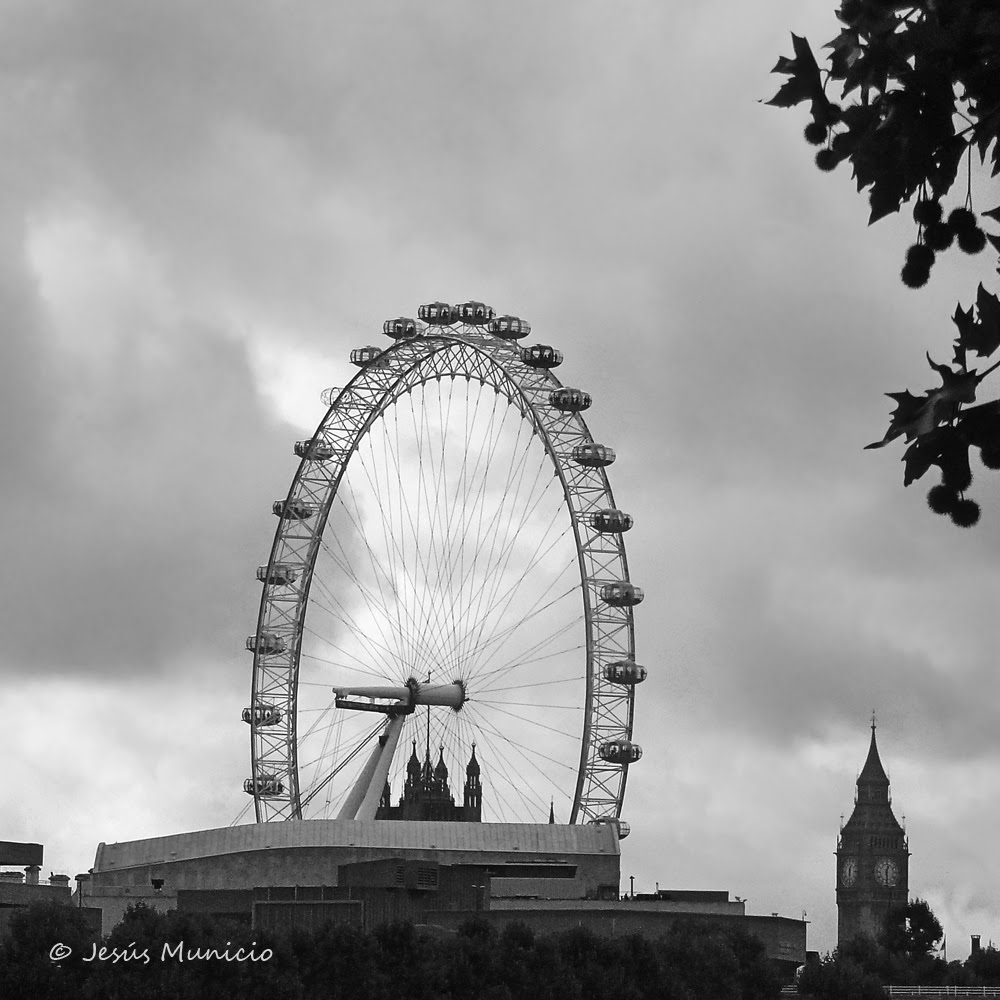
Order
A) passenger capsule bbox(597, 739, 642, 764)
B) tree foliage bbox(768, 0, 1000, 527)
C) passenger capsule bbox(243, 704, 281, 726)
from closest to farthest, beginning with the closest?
tree foliage bbox(768, 0, 1000, 527)
passenger capsule bbox(597, 739, 642, 764)
passenger capsule bbox(243, 704, 281, 726)

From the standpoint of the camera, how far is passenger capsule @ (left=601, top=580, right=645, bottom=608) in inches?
5999

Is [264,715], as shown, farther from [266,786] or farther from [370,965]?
[370,965]

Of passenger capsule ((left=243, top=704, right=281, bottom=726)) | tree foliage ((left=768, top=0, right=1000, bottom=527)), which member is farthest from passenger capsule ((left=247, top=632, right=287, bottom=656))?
tree foliage ((left=768, top=0, right=1000, bottom=527))

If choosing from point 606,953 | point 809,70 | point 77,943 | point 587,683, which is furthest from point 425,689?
point 809,70

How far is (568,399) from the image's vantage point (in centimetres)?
15238

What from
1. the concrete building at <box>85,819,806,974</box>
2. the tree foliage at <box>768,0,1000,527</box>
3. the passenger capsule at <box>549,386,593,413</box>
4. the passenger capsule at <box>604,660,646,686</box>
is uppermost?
the passenger capsule at <box>549,386,593,413</box>

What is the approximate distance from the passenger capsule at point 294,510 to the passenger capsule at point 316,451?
348 cm

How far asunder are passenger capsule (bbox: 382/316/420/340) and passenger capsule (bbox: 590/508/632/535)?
17416 millimetres

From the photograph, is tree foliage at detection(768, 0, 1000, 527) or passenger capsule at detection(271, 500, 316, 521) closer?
tree foliage at detection(768, 0, 1000, 527)

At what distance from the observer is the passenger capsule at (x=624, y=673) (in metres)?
152

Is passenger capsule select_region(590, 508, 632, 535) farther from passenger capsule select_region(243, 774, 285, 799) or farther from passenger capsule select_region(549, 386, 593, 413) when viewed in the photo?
passenger capsule select_region(243, 774, 285, 799)

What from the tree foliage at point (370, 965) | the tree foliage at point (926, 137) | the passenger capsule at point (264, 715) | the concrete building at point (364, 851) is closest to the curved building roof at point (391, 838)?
the concrete building at point (364, 851)

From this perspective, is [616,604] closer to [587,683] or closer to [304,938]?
[587,683]

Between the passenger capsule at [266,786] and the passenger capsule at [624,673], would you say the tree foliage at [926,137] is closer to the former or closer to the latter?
the passenger capsule at [624,673]
